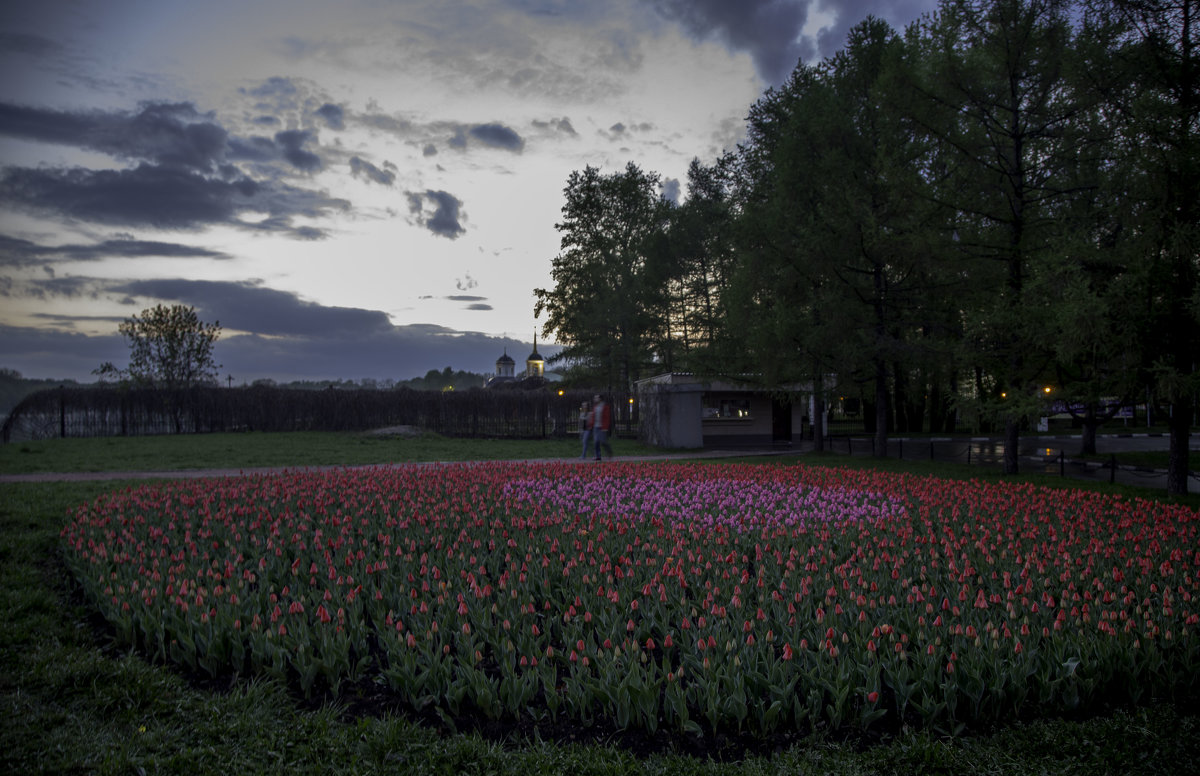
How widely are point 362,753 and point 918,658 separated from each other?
3298 mm

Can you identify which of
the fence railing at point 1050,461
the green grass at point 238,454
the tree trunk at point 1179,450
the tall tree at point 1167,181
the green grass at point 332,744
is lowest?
the green grass at point 332,744

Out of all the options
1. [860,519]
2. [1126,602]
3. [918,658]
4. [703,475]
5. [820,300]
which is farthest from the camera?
[820,300]

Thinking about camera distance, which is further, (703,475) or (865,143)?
(865,143)

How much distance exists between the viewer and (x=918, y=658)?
166 inches

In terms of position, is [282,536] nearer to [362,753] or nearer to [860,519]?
[362,753]

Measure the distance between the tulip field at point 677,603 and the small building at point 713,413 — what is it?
16.0 metres

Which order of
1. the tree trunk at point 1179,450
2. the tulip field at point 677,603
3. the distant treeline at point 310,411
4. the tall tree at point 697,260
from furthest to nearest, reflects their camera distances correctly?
the tall tree at point 697,260
the distant treeline at point 310,411
the tree trunk at point 1179,450
the tulip field at point 677,603

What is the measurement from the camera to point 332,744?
3736 mm

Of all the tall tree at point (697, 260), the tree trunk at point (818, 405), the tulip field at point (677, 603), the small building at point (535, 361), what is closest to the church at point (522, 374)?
the small building at point (535, 361)

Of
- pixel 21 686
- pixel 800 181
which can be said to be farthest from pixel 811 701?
pixel 800 181

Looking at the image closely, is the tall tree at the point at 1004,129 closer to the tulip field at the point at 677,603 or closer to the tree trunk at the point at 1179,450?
the tree trunk at the point at 1179,450

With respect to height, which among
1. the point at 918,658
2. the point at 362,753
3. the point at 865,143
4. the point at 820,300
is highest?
the point at 865,143

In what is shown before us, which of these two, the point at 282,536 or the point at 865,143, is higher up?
the point at 865,143

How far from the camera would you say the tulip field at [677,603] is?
408 cm
